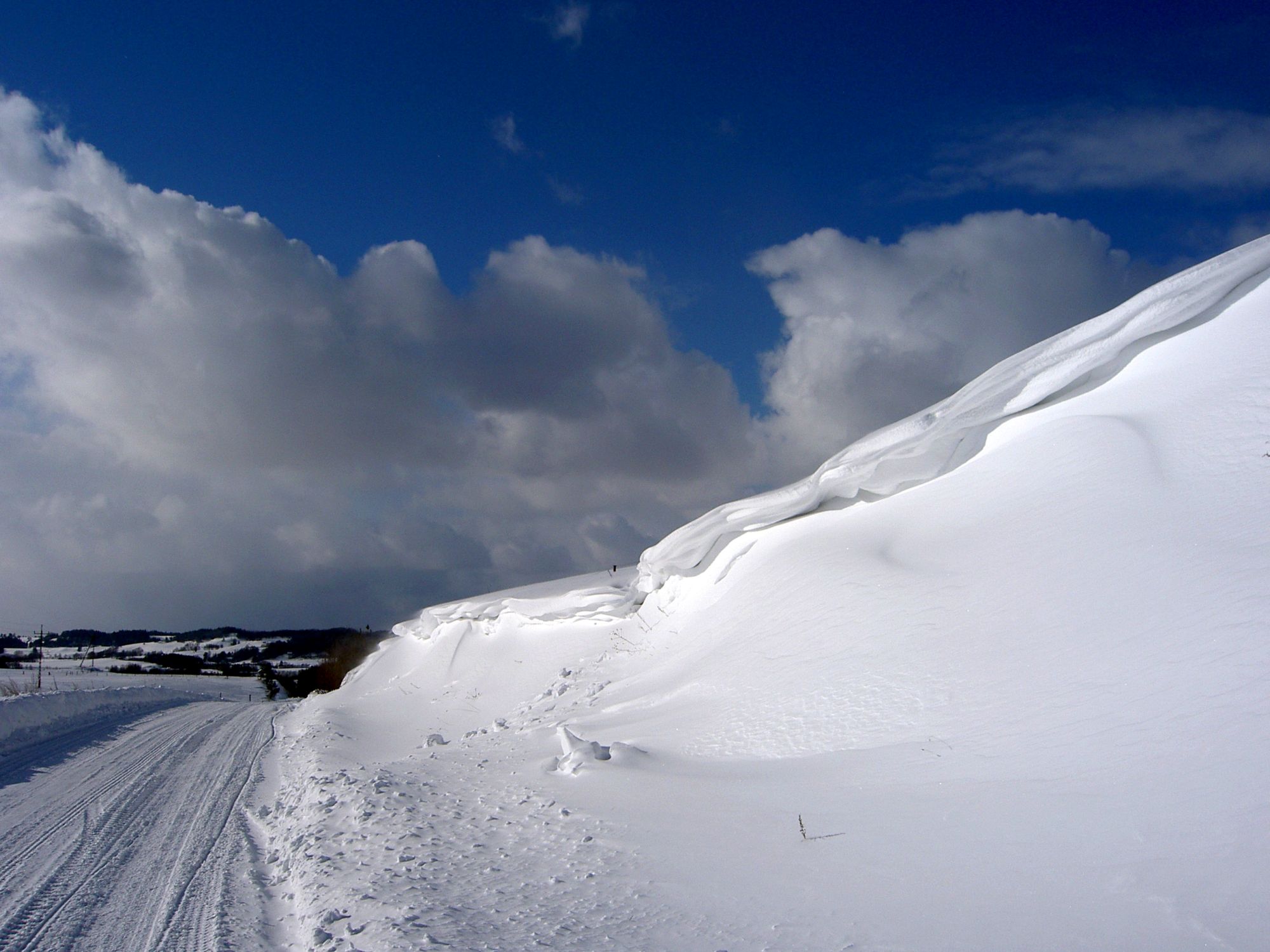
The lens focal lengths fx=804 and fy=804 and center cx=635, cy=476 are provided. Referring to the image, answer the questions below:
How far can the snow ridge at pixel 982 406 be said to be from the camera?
38.7 ft

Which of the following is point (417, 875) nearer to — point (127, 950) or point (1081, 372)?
point (127, 950)

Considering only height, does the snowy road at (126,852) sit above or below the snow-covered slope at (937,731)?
below

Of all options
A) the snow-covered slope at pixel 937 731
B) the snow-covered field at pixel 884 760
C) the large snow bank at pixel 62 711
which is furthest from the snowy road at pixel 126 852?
the large snow bank at pixel 62 711

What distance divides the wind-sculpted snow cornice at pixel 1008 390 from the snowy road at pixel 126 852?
923cm

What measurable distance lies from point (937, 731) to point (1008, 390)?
8030 mm

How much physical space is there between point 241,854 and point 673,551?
907 cm

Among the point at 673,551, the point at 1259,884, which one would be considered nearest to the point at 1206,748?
the point at 1259,884

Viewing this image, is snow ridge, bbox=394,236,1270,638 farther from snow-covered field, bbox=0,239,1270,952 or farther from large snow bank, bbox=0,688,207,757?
large snow bank, bbox=0,688,207,757

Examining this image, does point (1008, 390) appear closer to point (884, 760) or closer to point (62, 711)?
point (884, 760)

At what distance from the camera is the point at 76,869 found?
7.03m

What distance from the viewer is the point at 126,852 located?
25.1ft

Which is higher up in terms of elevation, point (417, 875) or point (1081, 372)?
point (1081, 372)

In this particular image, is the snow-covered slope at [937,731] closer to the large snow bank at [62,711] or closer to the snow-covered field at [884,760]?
the snow-covered field at [884,760]

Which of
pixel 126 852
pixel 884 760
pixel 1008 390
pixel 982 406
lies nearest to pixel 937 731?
pixel 884 760
